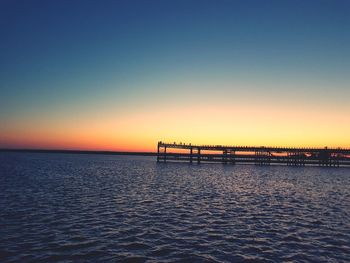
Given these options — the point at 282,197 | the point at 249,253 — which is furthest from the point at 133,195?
the point at 249,253

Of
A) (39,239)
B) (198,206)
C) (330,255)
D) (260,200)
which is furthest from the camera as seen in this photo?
(260,200)

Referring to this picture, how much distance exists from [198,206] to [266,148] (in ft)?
322

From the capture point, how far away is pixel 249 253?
1377 cm

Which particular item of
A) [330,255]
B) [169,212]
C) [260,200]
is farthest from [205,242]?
[260,200]

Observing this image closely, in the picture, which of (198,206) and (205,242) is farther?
(198,206)

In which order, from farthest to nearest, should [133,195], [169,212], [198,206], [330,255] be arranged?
[133,195] → [198,206] → [169,212] → [330,255]

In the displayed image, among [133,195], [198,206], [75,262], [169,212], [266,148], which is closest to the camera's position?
[75,262]

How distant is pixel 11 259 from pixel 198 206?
15418 mm

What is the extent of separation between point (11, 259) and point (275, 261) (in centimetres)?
1054

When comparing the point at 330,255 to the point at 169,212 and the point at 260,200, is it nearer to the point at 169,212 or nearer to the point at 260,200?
the point at 169,212

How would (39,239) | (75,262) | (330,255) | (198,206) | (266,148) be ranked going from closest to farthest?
(75,262) → (330,255) → (39,239) → (198,206) → (266,148)

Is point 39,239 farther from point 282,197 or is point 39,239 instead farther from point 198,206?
point 282,197

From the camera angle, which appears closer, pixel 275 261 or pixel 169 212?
pixel 275 261

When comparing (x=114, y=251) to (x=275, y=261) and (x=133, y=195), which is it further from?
(x=133, y=195)
